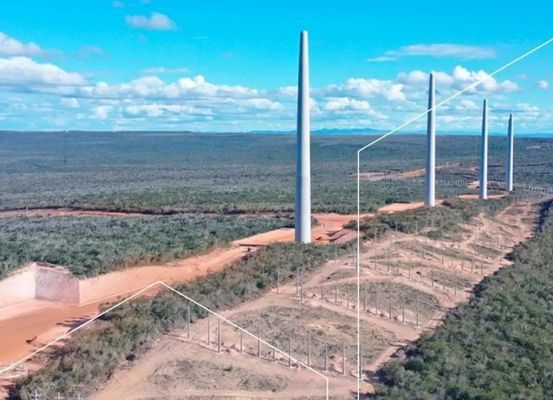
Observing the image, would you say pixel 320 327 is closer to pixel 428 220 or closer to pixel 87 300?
pixel 87 300

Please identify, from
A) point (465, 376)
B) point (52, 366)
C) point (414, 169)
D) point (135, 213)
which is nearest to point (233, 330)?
point (52, 366)

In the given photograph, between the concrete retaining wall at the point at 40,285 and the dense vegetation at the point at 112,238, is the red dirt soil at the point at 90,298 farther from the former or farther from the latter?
the dense vegetation at the point at 112,238

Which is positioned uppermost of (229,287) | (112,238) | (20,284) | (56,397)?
(229,287)

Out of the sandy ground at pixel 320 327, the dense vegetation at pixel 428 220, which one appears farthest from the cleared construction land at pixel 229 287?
the dense vegetation at pixel 428 220

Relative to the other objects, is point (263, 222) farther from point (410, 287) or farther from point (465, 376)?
point (465, 376)

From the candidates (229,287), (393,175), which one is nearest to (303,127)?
(229,287)

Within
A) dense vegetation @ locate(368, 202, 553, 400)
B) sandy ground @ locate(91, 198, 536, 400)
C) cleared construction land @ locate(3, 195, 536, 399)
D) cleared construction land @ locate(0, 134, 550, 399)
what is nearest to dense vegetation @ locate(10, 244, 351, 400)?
cleared construction land @ locate(0, 134, 550, 399)

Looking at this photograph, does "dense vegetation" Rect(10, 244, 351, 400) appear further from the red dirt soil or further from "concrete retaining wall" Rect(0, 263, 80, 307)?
"concrete retaining wall" Rect(0, 263, 80, 307)

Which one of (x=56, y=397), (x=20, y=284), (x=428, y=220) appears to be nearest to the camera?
(x=56, y=397)
